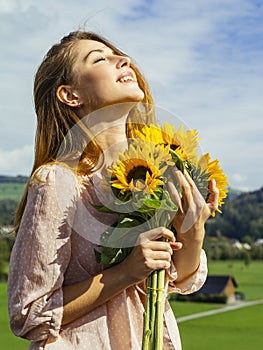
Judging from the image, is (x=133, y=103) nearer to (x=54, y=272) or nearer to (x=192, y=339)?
(x=54, y=272)

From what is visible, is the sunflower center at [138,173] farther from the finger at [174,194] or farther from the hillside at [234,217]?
the hillside at [234,217]

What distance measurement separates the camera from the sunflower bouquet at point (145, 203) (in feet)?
6.48

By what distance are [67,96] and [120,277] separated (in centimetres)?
63

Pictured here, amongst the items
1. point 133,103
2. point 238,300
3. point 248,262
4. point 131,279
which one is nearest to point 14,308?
point 131,279

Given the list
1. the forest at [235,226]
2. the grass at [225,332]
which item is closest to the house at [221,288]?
the grass at [225,332]

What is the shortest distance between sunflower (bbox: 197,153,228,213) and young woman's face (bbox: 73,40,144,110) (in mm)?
278

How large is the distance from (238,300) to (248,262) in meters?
19.0

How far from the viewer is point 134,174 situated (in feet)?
6.63

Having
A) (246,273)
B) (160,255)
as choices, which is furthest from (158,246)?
(246,273)

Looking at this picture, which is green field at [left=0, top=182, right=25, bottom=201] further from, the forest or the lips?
the lips

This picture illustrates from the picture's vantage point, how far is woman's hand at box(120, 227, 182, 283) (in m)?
1.97

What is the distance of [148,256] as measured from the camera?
1.97 meters

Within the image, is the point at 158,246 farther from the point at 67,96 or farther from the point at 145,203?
the point at 67,96

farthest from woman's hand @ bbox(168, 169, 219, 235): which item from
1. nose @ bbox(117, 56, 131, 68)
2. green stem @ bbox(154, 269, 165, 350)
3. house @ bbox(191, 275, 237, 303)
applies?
house @ bbox(191, 275, 237, 303)
